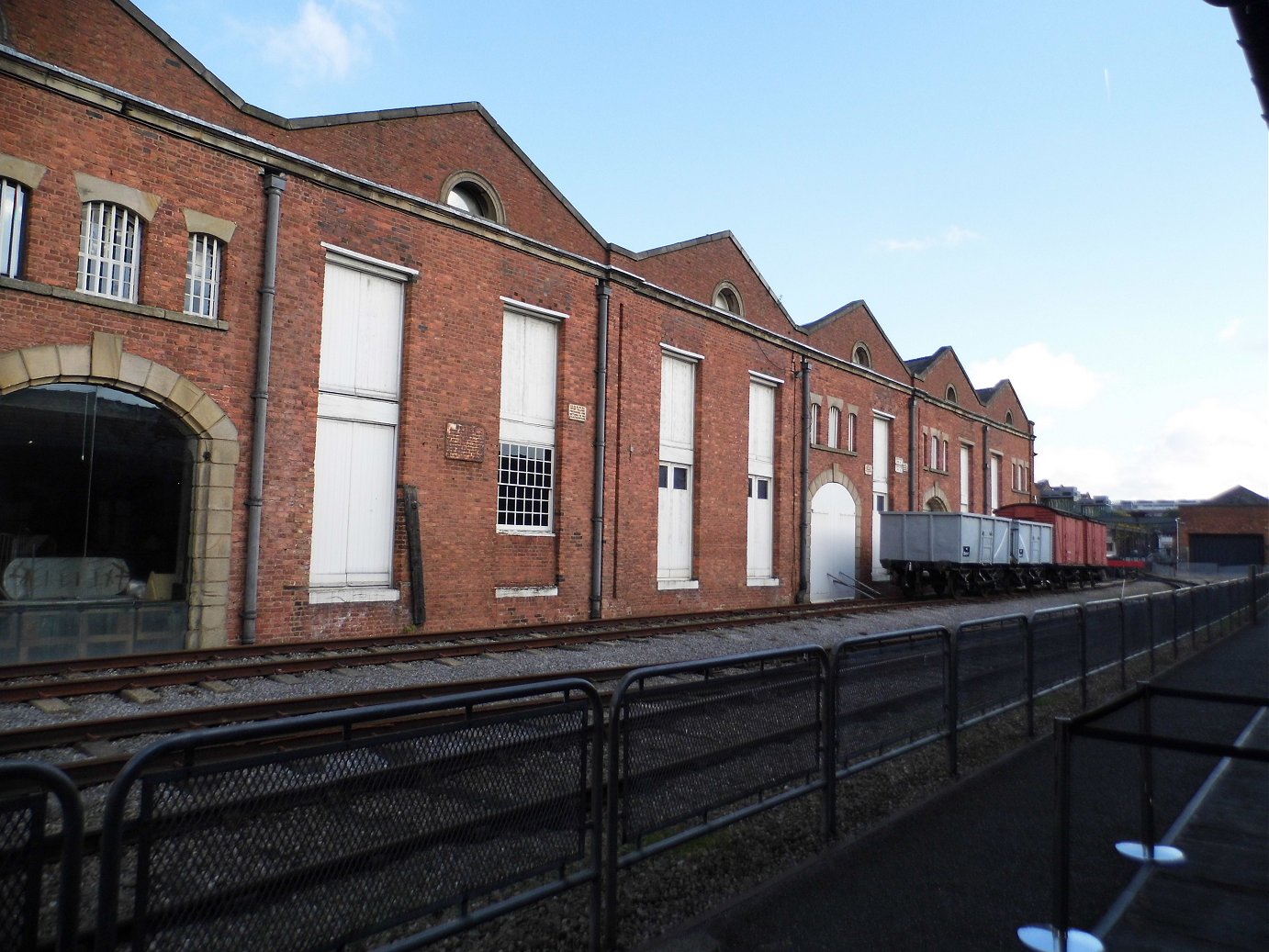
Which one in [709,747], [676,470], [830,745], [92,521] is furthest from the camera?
[676,470]

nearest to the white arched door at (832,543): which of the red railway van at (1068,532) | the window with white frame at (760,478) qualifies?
the window with white frame at (760,478)

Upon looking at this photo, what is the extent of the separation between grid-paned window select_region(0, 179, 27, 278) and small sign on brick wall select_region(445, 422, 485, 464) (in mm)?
6467

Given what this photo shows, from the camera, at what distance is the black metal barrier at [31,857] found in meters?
1.97

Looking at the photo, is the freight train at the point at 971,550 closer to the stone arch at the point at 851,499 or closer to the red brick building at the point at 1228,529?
the stone arch at the point at 851,499

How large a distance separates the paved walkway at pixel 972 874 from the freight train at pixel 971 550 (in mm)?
18868

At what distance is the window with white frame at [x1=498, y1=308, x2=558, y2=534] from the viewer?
16.2m

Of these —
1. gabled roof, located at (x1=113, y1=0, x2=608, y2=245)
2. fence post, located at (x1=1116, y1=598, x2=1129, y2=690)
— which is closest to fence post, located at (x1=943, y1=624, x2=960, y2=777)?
fence post, located at (x1=1116, y1=598, x2=1129, y2=690)

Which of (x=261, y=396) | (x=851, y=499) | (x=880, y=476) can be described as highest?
(x=880, y=476)

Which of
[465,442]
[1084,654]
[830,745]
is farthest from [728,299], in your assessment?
[830,745]

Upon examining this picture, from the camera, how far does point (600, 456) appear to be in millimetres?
17656

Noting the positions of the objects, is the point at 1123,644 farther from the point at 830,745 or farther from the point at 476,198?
the point at 476,198

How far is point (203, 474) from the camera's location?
11734 millimetres

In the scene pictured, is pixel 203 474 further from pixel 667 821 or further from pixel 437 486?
pixel 667 821

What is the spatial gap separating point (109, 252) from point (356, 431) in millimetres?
4298
